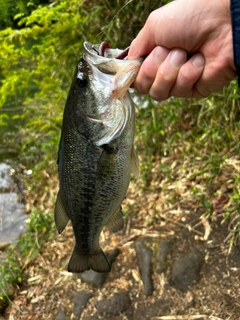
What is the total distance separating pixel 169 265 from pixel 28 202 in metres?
3.41

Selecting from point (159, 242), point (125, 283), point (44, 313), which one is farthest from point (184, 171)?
point (44, 313)

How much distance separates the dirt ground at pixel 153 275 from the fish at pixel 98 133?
172 cm

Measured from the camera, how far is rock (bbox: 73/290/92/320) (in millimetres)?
3633

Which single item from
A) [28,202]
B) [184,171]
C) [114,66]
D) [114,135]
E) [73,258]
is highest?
[114,66]

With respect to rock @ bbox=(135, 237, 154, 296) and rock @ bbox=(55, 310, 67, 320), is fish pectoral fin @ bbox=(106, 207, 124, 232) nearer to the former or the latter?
rock @ bbox=(135, 237, 154, 296)

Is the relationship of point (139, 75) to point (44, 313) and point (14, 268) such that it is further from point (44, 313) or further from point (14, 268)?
point (14, 268)

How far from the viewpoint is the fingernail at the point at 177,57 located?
6.13 feet

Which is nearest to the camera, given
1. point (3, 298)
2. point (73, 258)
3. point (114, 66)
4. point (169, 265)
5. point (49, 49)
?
point (114, 66)

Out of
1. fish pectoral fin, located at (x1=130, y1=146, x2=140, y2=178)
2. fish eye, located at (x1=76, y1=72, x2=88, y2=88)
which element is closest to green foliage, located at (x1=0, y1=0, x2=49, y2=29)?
fish eye, located at (x1=76, y1=72, x2=88, y2=88)

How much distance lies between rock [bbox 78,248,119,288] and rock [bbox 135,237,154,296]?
28 cm

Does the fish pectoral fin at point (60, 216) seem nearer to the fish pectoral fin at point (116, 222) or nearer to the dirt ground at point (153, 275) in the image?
the fish pectoral fin at point (116, 222)

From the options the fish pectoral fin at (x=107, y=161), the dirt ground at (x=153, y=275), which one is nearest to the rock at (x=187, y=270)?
the dirt ground at (x=153, y=275)

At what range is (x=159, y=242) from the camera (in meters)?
3.78

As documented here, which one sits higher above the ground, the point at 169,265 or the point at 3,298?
the point at 169,265
